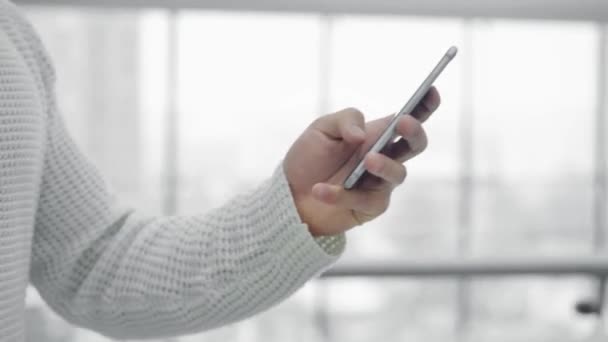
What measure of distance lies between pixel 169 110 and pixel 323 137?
15.7ft

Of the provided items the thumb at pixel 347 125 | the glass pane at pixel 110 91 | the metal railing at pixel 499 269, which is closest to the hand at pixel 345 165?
the thumb at pixel 347 125

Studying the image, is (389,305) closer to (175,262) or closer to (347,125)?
(175,262)

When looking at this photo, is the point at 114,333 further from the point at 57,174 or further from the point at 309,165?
the point at 309,165

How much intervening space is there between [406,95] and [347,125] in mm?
4928

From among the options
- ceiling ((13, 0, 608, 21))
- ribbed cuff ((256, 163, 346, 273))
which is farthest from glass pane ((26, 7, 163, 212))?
ribbed cuff ((256, 163, 346, 273))

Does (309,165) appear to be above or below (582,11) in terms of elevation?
below

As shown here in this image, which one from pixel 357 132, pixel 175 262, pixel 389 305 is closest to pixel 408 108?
pixel 357 132

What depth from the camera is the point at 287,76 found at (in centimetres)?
537

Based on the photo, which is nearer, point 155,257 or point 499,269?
point 155,257

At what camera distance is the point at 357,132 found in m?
0.57

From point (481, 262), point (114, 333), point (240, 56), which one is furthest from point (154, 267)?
point (240, 56)

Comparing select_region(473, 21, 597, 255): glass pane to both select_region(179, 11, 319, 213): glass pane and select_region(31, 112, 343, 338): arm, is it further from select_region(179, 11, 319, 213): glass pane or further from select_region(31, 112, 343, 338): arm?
select_region(31, 112, 343, 338): arm

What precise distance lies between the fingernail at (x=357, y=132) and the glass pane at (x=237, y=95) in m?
4.57

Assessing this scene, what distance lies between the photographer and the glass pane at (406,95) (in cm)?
539
